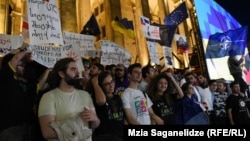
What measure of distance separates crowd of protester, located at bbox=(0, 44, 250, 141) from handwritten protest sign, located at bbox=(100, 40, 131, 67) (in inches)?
87.2

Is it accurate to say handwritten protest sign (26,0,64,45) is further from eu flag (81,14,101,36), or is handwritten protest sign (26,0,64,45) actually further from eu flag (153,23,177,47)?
eu flag (153,23,177,47)

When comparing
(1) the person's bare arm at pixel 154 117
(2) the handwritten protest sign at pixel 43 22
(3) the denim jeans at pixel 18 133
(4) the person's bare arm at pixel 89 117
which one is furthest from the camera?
(2) the handwritten protest sign at pixel 43 22

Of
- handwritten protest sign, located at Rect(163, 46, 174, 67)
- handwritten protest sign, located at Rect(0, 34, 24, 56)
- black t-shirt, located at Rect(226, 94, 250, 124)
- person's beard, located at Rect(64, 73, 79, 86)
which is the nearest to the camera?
person's beard, located at Rect(64, 73, 79, 86)

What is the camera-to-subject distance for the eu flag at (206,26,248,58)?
12.1 m

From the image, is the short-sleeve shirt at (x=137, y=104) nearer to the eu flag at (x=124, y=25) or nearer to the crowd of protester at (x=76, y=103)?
the crowd of protester at (x=76, y=103)

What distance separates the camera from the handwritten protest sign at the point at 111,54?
8.44 metres

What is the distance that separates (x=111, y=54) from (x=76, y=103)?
506cm

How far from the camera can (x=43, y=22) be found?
6.34m

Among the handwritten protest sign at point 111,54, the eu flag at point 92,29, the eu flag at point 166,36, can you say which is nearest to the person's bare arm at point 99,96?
the handwritten protest sign at point 111,54

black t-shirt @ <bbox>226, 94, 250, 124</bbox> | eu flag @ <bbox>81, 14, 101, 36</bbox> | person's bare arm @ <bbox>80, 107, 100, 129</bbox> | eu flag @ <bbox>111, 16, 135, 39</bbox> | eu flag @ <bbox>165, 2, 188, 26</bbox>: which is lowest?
black t-shirt @ <bbox>226, 94, 250, 124</bbox>

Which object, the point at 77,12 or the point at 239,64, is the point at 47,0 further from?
the point at 77,12

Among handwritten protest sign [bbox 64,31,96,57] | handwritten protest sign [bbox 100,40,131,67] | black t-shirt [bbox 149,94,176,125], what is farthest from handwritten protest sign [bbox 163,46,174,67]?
black t-shirt [bbox 149,94,176,125]

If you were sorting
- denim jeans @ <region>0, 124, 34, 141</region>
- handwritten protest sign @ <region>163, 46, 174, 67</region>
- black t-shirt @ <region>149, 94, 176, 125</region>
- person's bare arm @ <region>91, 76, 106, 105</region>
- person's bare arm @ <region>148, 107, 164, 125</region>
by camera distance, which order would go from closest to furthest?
denim jeans @ <region>0, 124, 34, 141</region>, person's bare arm @ <region>91, 76, 106, 105</region>, person's bare arm @ <region>148, 107, 164, 125</region>, black t-shirt @ <region>149, 94, 176, 125</region>, handwritten protest sign @ <region>163, 46, 174, 67</region>

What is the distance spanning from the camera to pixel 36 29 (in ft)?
20.2
